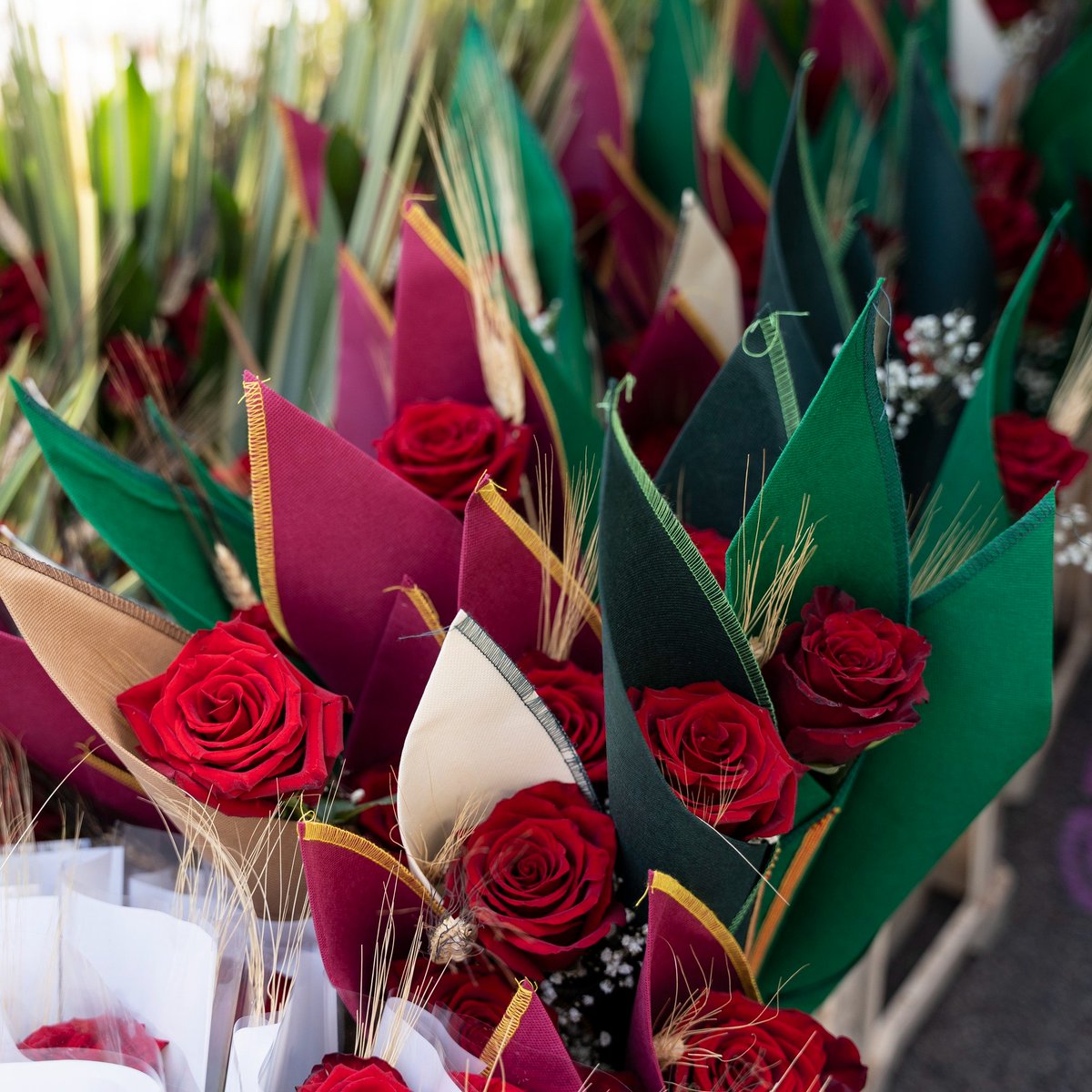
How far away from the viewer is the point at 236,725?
0.45 meters

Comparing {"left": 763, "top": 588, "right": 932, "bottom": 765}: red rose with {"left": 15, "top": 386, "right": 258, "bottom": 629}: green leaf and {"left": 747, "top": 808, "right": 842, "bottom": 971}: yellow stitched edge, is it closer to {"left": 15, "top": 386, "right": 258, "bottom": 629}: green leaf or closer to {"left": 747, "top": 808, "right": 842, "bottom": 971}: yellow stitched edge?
{"left": 747, "top": 808, "right": 842, "bottom": 971}: yellow stitched edge

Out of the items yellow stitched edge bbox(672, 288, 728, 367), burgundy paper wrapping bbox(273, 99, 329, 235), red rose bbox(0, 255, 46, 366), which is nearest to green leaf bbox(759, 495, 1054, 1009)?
yellow stitched edge bbox(672, 288, 728, 367)

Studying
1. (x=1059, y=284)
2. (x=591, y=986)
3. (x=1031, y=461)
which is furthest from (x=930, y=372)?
(x=591, y=986)

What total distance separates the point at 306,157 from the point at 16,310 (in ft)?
0.93

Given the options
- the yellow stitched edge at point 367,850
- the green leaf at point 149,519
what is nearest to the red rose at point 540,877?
the yellow stitched edge at point 367,850

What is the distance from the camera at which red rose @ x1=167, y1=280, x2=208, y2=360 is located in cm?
95

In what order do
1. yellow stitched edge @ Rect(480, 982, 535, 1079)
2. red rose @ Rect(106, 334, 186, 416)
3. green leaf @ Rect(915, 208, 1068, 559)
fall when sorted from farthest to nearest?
red rose @ Rect(106, 334, 186, 416)
green leaf @ Rect(915, 208, 1068, 559)
yellow stitched edge @ Rect(480, 982, 535, 1079)

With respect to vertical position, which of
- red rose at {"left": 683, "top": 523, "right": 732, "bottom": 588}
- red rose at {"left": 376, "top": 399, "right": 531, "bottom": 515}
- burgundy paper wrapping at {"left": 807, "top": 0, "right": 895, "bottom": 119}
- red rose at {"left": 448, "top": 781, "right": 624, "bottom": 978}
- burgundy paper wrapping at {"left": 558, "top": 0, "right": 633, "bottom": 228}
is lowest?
red rose at {"left": 448, "top": 781, "right": 624, "bottom": 978}

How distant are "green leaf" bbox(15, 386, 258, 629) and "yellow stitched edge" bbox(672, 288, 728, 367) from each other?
0.92ft

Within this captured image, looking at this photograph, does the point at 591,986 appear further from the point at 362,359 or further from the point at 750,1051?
the point at 362,359

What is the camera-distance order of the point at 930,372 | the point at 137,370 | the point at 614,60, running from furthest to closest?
the point at 614,60
the point at 137,370
the point at 930,372

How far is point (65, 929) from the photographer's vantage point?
1.52 feet

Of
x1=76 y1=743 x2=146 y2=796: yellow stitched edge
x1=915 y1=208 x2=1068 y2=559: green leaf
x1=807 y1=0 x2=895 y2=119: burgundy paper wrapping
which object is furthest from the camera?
x1=807 y1=0 x2=895 y2=119: burgundy paper wrapping

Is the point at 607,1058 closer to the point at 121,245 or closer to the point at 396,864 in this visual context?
the point at 396,864
